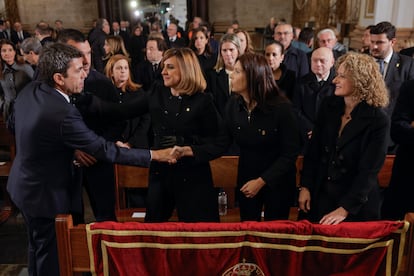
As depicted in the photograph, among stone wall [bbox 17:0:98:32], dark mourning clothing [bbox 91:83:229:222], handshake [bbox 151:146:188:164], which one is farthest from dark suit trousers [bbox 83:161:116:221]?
stone wall [bbox 17:0:98:32]

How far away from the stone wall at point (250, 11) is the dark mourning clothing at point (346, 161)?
48.0 feet

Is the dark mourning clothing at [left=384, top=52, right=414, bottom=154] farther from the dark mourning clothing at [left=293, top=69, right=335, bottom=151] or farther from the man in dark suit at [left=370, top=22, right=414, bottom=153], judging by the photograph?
the dark mourning clothing at [left=293, top=69, right=335, bottom=151]

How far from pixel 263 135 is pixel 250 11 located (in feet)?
49.1

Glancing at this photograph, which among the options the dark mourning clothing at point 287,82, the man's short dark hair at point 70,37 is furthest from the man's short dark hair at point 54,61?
the dark mourning clothing at point 287,82

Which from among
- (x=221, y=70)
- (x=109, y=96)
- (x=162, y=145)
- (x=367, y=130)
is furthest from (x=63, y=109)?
(x=221, y=70)

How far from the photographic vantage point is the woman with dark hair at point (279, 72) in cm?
441

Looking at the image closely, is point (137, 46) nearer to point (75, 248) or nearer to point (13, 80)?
point (13, 80)

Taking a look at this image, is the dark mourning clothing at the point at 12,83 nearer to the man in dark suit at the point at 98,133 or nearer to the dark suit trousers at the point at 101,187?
the man in dark suit at the point at 98,133

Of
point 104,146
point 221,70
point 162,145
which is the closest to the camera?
point 104,146

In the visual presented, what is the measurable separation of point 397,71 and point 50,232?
3.39 m

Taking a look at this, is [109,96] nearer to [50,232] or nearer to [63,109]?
[63,109]

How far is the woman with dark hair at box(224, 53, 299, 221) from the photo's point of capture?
2.71 m

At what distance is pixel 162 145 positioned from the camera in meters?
2.84

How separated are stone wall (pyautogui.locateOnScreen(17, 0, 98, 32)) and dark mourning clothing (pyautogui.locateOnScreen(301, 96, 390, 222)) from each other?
53.0 ft
